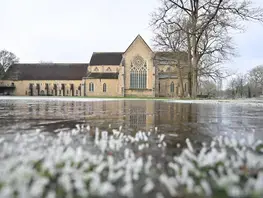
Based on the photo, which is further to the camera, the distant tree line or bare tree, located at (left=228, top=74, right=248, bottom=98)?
the distant tree line

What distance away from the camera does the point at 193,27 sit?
24.0 meters

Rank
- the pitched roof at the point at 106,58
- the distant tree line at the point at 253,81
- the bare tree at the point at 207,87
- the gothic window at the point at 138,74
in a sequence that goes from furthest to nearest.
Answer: the distant tree line at the point at 253,81 < the pitched roof at the point at 106,58 < the gothic window at the point at 138,74 < the bare tree at the point at 207,87

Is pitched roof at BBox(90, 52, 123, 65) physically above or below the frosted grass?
above

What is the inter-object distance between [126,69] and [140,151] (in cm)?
5352

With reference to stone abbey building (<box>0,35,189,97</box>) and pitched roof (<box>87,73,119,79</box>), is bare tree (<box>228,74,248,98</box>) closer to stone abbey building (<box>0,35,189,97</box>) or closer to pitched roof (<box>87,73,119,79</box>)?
stone abbey building (<box>0,35,189,97</box>)

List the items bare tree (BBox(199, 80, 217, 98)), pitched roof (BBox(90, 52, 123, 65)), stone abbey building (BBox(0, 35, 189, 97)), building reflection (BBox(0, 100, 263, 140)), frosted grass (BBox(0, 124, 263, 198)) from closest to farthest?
1. frosted grass (BBox(0, 124, 263, 198))
2. building reflection (BBox(0, 100, 263, 140))
3. bare tree (BBox(199, 80, 217, 98))
4. stone abbey building (BBox(0, 35, 189, 97))
5. pitched roof (BBox(90, 52, 123, 65))

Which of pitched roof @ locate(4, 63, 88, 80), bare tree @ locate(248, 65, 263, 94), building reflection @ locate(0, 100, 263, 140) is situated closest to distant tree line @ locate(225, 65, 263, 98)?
bare tree @ locate(248, 65, 263, 94)

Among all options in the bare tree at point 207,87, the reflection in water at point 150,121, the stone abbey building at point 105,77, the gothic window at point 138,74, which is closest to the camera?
the reflection in water at point 150,121

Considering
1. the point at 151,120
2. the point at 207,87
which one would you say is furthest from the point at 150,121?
the point at 207,87

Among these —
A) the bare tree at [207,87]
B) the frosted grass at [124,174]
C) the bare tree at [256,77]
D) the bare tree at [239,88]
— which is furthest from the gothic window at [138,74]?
the frosted grass at [124,174]

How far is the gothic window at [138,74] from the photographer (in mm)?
56469

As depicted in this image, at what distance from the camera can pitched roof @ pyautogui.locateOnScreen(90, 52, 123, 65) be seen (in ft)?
210

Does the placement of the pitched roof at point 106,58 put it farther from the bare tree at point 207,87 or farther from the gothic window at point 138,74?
the bare tree at point 207,87

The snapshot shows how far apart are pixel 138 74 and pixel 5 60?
3502 cm
